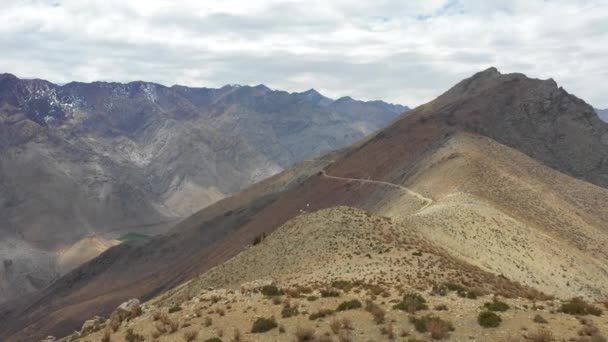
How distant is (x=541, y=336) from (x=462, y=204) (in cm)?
5245

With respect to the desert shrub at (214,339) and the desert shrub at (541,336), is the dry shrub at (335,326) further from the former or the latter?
the desert shrub at (541,336)

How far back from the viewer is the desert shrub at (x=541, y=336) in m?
21.2

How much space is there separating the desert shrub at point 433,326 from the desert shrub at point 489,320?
47.3 inches

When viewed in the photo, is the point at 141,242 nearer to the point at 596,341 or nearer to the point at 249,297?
the point at 249,297

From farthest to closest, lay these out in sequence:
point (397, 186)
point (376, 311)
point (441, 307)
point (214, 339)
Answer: point (397, 186)
point (441, 307)
point (376, 311)
point (214, 339)

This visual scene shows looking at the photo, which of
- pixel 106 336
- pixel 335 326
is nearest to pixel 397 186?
pixel 106 336

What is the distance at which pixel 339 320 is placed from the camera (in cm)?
2500

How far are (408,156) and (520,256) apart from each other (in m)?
79.1

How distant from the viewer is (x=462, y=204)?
72.6 metres

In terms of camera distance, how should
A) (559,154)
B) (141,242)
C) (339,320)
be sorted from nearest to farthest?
1. (339,320)
2. (559,154)
3. (141,242)

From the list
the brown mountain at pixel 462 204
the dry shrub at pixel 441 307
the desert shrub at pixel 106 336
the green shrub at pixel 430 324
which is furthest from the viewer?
the brown mountain at pixel 462 204

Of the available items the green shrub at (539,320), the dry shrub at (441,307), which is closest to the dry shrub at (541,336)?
the green shrub at (539,320)

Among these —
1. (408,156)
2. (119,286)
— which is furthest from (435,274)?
(119,286)

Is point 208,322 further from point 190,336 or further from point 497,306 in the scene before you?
point 497,306
